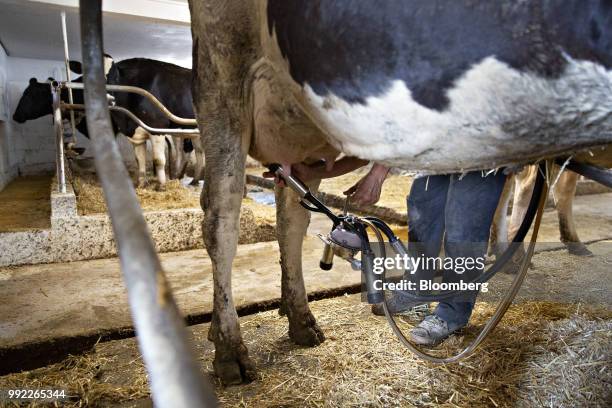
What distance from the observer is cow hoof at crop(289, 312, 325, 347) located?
2246 mm

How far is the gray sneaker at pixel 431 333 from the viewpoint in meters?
2.22

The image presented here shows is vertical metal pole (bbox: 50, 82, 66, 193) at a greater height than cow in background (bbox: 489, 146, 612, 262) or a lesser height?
greater

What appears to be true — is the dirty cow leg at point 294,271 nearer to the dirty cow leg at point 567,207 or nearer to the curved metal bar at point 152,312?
the curved metal bar at point 152,312

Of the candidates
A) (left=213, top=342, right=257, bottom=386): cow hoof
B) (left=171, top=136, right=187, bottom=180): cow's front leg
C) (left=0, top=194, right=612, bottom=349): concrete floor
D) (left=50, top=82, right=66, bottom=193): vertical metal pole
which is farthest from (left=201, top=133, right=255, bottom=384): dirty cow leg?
(left=171, top=136, right=187, bottom=180): cow's front leg

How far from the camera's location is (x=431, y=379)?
6.26 feet

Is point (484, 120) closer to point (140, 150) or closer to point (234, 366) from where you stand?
point (234, 366)

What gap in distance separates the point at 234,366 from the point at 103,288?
144 cm

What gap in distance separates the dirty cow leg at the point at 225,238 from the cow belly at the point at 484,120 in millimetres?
790

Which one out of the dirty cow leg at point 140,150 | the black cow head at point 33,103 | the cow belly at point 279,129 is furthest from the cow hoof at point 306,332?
the black cow head at point 33,103

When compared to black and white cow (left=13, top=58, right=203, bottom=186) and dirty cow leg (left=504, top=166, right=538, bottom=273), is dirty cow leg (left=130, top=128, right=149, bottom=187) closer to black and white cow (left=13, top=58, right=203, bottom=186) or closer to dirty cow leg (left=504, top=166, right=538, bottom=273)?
black and white cow (left=13, top=58, right=203, bottom=186)

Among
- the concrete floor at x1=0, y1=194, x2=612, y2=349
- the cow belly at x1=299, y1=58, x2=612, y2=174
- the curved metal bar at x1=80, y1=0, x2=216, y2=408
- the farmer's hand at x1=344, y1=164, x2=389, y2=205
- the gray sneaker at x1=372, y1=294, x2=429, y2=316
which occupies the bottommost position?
the concrete floor at x1=0, y1=194, x2=612, y2=349

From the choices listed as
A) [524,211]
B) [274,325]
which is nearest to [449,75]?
[274,325]

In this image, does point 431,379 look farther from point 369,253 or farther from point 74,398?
point 74,398

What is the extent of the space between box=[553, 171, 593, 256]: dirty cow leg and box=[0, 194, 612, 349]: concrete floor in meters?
0.26
